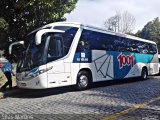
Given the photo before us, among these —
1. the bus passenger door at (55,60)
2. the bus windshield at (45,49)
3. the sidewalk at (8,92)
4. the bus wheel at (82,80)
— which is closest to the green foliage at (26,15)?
the bus windshield at (45,49)

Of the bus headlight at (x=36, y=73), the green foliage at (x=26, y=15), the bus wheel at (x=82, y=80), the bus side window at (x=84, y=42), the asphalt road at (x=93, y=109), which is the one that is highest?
the green foliage at (x=26, y=15)

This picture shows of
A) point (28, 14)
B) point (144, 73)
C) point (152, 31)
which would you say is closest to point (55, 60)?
point (28, 14)

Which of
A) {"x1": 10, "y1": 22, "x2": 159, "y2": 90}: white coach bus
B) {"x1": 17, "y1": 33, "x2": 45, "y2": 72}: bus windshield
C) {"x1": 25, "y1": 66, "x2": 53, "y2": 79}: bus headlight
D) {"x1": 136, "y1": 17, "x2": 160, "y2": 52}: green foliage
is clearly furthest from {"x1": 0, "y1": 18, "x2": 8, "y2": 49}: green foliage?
{"x1": 136, "y1": 17, "x2": 160, "y2": 52}: green foliage

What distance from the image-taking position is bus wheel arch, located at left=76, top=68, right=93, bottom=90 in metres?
14.9

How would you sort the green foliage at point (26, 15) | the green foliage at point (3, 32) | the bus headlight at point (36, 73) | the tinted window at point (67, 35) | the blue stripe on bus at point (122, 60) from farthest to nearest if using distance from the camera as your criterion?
1. the blue stripe on bus at point (122, 60)
2. the green foliage at point (26, 15)
3. the green foliage at point (3, 32)
4. the tinted window at point (67, 35)
5. the bus headlight at point (36, 73)

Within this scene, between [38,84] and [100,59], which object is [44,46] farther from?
[100,59]

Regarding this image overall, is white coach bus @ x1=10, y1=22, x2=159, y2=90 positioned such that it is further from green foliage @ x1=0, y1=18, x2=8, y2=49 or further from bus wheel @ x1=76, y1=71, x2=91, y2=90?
green foliage @ x1=0, y1=18, x2=8, y2=49

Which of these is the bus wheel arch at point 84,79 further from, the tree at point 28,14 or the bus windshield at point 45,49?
the tree at point 28,14

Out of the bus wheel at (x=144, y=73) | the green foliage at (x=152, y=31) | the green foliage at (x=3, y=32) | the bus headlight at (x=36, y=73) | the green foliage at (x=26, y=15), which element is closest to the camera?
the bus headlight at (x=36, y=73)

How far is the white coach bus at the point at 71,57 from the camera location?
13031 millimetres

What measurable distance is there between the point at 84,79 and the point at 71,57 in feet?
5.01

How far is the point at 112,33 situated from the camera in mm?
18156

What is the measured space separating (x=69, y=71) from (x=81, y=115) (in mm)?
5671

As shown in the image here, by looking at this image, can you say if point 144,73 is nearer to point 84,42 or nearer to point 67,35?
point 84,42
